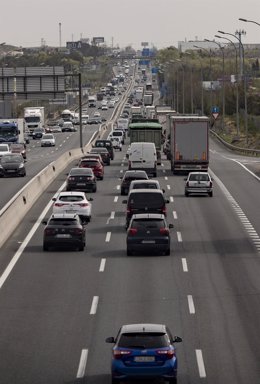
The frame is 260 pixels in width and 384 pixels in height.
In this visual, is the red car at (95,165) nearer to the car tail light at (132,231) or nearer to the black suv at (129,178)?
the black suv at (129,178)

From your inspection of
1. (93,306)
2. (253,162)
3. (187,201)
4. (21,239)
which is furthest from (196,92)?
(93,306)

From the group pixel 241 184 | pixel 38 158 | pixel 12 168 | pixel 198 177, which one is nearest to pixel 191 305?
pixel 198 177

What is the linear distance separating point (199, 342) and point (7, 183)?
4655 cm

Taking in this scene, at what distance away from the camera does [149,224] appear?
4228 centimetres

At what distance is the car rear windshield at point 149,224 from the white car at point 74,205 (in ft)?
30.9

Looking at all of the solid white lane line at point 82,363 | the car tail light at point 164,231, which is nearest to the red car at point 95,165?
the car tail light at point 164,231

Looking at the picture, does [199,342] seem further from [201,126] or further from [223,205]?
[201,126]

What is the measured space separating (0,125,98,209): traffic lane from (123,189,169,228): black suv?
33.2ft

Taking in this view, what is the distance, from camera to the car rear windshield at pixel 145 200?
50.6m

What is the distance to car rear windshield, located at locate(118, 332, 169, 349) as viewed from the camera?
2238cm

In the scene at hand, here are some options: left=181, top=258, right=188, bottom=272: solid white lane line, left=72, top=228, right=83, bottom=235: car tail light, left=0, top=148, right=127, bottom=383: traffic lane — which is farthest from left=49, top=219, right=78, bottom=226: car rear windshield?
left=181, top=258, right=188, bottom=272: solid white lane line

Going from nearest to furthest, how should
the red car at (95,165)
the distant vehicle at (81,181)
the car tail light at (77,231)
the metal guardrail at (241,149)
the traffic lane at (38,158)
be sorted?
1. the car tail light at (77,231)
2. the distant vehicle at (81,181)
3. the traffic lane at (38,158)
4. the red car at (95,165)
5. the metal guardrail at (241,149)

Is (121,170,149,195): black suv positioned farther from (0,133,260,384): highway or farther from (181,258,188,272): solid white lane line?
(181,258,188,272): solid white lane line

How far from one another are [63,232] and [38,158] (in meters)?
64.0
